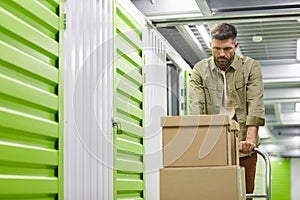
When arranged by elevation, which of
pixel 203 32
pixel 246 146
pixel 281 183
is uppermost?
pixel 203 32

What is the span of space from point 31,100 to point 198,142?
1.21 m

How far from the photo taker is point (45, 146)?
11.4 ft

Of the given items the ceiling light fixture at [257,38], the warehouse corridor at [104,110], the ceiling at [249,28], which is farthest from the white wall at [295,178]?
the warehouse corridor at [104,110]

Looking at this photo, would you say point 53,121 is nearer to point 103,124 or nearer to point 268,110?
point 103,124

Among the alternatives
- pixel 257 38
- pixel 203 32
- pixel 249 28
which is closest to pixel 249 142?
pixel 203 32

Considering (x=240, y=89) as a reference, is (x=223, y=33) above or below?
above

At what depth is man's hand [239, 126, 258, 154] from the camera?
14.8ft

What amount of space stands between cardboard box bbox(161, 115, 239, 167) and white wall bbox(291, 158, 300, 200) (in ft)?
67.8

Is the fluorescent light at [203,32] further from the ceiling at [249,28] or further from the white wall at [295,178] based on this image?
the white wall at [295,178]

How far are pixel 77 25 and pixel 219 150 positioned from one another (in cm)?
127

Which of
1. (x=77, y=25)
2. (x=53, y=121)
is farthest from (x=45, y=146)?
(x=77, y=25)

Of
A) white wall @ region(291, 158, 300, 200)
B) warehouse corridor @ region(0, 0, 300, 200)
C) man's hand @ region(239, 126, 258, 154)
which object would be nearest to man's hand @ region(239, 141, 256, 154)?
man's hand @ region(239, 126, 258, 154)

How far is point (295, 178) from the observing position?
24016 mm

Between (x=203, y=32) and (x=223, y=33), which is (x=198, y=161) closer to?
(x=223, y=33)
